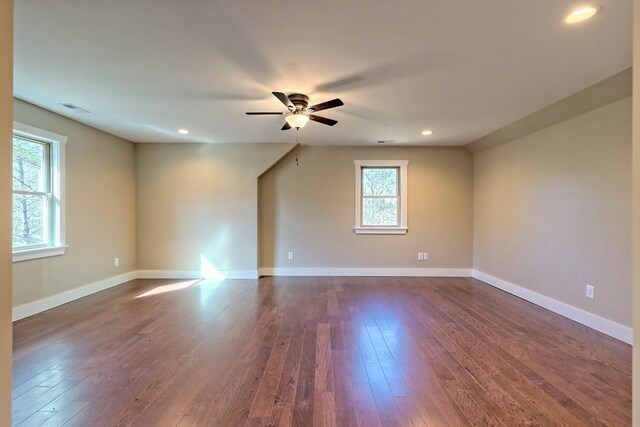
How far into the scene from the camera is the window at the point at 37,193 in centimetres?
337

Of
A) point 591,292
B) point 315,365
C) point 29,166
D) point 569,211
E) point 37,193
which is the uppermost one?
point 29,166

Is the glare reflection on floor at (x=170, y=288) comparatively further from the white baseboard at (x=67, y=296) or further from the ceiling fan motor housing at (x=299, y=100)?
the ceiling fan motor housing at (x=299, y=100)

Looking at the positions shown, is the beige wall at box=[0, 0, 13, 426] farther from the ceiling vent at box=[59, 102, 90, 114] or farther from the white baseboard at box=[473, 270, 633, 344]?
the white baseboard at box=[473, 270, 633, 344]

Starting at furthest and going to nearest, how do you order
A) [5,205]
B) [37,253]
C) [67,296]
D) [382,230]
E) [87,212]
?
[382,230] < [87,212] < [67,296] < [37,253] < [5,205]

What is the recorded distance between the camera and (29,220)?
3.52m

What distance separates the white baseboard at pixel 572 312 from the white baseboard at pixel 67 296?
6.22m

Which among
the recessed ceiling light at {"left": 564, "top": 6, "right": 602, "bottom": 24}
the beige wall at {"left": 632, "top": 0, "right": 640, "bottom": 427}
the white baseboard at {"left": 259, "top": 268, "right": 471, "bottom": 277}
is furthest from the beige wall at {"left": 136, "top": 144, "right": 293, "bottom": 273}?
the beige wall at {"left": 632, "top": 0, "right": 640, "bottom": 427}

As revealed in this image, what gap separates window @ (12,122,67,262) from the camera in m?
3.37

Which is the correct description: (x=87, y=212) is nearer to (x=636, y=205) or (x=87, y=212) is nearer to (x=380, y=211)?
(x=380, y=211)

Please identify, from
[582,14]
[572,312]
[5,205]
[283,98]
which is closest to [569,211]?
[572,312]

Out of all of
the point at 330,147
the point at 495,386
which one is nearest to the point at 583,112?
the point at 495,386

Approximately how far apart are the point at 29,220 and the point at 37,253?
42 centimetres

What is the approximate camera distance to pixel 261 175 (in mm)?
5340

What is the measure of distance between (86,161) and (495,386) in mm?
5448
